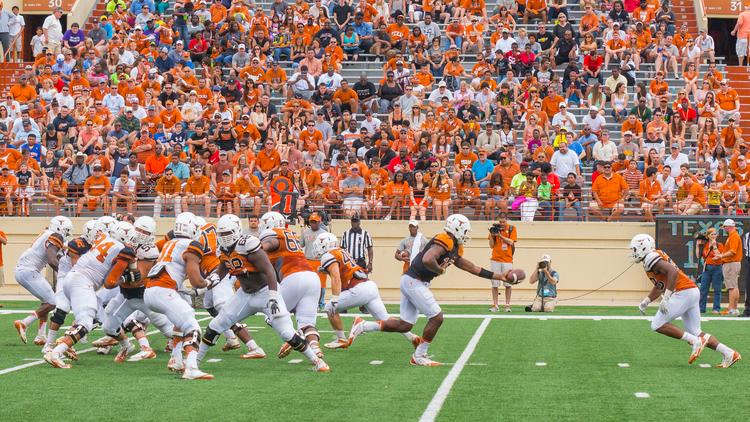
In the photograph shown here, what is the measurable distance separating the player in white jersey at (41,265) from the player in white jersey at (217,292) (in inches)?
79.9

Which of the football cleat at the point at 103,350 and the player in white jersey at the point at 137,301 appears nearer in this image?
the player in white jersey at the point at 137,301

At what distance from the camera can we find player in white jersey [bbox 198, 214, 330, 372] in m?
11.9

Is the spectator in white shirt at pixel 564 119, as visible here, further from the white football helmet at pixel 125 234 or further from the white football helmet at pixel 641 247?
the white football helmet at pixel 125 234

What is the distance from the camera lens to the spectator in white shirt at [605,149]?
2520cm

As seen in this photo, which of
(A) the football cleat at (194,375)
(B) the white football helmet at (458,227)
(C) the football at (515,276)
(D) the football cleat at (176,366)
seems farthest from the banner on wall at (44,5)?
(C) the football at (515,276)

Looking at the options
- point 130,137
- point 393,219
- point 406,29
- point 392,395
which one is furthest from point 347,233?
point 392,395

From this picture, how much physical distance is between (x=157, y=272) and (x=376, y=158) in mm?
12999

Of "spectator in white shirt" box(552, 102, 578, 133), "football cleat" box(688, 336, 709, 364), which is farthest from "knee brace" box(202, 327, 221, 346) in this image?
"spectator in white shirt" box(552, 102, 578, 133)

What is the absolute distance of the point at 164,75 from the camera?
2952 cm

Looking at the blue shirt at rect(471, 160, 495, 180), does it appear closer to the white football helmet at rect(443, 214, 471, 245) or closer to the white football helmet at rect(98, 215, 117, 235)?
the white football helmet at rect(443, 214, 471, 245)

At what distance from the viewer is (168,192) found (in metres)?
25.0

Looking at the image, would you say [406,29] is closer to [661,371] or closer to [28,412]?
[661,371]

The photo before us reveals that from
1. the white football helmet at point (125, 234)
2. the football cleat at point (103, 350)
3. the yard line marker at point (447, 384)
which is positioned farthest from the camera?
the football cleat at point (103, 350)

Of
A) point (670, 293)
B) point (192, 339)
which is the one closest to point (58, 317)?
point (192, 339)
